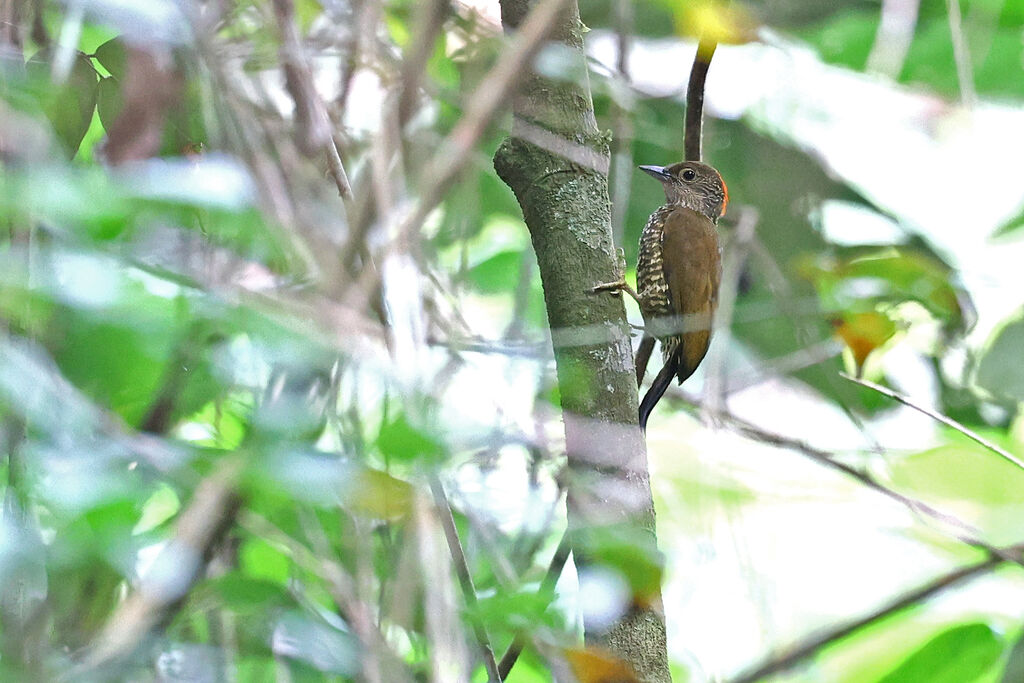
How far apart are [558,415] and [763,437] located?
44 centimetres

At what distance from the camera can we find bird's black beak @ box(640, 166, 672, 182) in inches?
140

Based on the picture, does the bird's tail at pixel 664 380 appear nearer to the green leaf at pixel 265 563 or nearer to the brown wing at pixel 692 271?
the brown wing at pixel 692 271

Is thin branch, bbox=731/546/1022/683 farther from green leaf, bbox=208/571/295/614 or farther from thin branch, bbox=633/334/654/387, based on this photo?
green leaf, bbox=208/571/295/614

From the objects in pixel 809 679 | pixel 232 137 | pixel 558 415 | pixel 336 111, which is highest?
pixel 232 137

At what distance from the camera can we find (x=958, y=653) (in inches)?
85.1

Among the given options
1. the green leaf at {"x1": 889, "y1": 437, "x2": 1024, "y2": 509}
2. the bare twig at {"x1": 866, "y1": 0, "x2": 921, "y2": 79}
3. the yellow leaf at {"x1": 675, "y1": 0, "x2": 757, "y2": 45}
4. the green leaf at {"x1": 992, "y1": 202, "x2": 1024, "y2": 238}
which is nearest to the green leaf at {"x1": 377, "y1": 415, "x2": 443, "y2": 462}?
the yellow leaf at {"x1": 675, "y1": 0, "x2": 757, "y2": 45}

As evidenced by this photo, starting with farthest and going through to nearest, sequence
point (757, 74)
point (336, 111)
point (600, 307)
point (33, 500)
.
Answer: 1. point (757, 74)
2. point (336, 111)
3. point (600, 307)
4. point (33, 500)

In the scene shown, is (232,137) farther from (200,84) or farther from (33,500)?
(33,500)

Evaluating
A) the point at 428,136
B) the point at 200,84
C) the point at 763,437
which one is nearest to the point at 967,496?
the point at 763,437

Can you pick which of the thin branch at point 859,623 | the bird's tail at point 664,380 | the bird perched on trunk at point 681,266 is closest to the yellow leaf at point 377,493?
the thin branch at point 859,623

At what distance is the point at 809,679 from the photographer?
7.39ft

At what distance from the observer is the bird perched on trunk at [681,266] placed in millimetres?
3096

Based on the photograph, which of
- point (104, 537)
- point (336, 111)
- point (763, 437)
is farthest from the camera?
point (336, 111)

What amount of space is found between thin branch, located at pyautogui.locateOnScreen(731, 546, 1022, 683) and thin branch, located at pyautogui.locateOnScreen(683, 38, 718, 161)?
1131 millimetres
